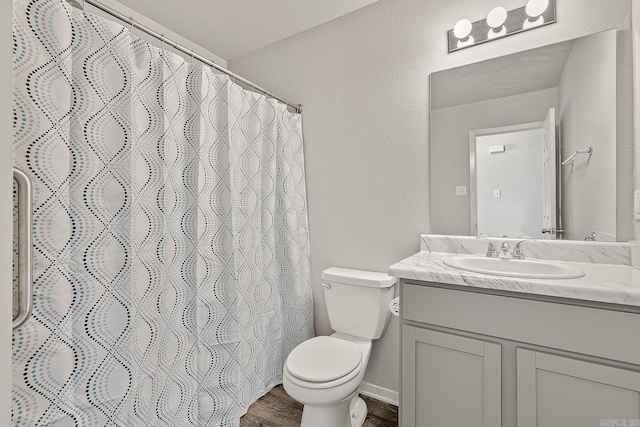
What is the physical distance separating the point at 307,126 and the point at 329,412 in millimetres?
1757

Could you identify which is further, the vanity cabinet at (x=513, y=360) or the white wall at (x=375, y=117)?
the white wall at (x=375, y=117)

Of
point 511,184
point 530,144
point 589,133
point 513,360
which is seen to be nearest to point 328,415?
point 513,360

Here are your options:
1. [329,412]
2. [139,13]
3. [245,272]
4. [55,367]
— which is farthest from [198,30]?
[329,412]

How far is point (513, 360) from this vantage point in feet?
3.47

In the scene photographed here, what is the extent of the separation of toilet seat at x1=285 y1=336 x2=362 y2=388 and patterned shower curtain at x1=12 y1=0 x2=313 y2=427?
37cm

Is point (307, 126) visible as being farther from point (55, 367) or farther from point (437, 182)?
point (55, 367)

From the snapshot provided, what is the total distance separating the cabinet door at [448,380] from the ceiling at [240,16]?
194 cm

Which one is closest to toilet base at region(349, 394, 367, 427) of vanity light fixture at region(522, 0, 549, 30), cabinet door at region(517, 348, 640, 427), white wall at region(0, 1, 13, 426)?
cabinet door at region(517, 348, 640, 427)

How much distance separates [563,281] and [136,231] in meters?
1.59

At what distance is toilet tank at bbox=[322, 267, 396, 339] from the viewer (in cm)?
173

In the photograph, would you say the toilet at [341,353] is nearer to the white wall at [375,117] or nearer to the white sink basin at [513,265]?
the white wall at [375,117]

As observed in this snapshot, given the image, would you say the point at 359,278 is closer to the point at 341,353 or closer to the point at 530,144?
the point at 341,353

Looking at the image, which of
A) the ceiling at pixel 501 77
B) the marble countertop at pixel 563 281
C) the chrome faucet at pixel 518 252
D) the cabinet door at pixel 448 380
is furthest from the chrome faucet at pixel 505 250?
the ceiling at pixel 501 77

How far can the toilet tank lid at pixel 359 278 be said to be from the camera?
171 centimetres
